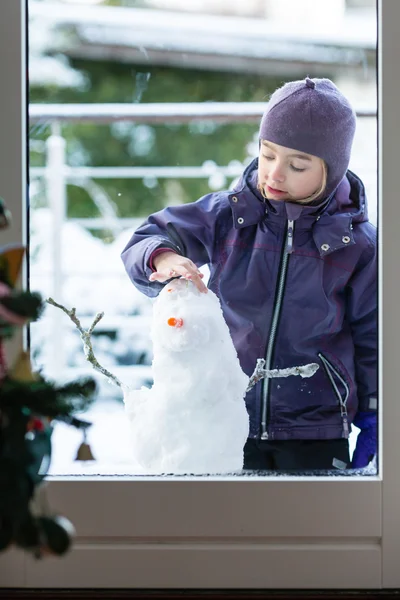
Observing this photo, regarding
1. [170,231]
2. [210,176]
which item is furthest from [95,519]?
[210,176]

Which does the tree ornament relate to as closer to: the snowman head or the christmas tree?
the christmas tree

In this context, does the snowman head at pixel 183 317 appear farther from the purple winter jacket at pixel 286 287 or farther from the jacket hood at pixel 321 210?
the jacket hood at pixel 321 210

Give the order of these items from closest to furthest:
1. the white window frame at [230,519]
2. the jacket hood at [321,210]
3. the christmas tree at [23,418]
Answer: the christmas tree at [23,418], the white window frame at [230,519], the jacket hood at [321,210]

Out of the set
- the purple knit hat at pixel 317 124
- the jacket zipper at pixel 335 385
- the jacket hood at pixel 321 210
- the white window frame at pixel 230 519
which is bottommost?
the white window frame at pixel 230 519

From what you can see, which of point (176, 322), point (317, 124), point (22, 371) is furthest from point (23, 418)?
point (317, 124)

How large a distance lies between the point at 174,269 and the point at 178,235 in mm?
97

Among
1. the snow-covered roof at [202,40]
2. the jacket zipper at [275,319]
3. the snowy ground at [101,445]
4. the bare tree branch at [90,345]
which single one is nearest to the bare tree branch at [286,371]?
the jacket zipper at [275,319]

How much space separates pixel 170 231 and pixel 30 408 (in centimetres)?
55

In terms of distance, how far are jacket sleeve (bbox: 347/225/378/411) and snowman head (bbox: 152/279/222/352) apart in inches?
7.9

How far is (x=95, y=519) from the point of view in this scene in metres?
1.12

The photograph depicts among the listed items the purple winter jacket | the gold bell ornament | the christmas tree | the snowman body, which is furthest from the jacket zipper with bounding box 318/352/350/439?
the christmas tree

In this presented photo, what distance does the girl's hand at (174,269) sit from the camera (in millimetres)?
1191

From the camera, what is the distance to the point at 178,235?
1273 millimetres

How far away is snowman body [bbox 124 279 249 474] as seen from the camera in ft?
3.86
